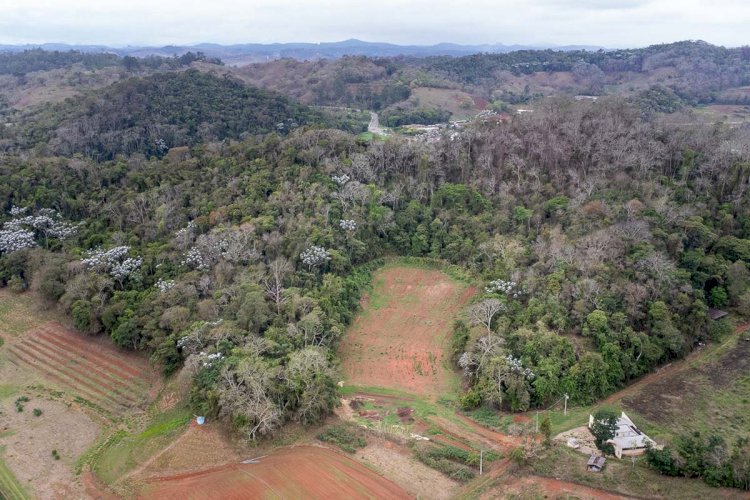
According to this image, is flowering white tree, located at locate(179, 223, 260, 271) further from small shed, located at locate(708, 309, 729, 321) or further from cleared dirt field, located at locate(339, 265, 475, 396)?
small shed, located at locate(708, 309, 729, 321)

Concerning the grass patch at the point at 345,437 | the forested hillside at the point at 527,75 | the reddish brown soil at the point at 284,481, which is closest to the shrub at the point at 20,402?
the reddish brown soil at the point at 284,481

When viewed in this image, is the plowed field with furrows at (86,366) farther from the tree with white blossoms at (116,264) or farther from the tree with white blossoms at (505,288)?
the tree with white blossoms at (505,288)

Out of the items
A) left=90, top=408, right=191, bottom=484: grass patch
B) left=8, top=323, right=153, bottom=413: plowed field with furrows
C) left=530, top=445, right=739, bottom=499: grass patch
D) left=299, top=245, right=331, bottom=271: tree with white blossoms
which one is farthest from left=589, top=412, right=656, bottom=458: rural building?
left=8, top=323, right=153, bottom=413: plowed field with furrows

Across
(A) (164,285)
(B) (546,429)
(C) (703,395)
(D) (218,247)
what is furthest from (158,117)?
(C) (703,395)

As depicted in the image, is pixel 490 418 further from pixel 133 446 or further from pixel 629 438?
pixel 133 446

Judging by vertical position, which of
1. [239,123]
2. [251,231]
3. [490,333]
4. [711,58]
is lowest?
[490,333]

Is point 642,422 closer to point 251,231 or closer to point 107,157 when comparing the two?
point 251,231

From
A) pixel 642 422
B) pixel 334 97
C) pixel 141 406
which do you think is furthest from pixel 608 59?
pixel 141 406
